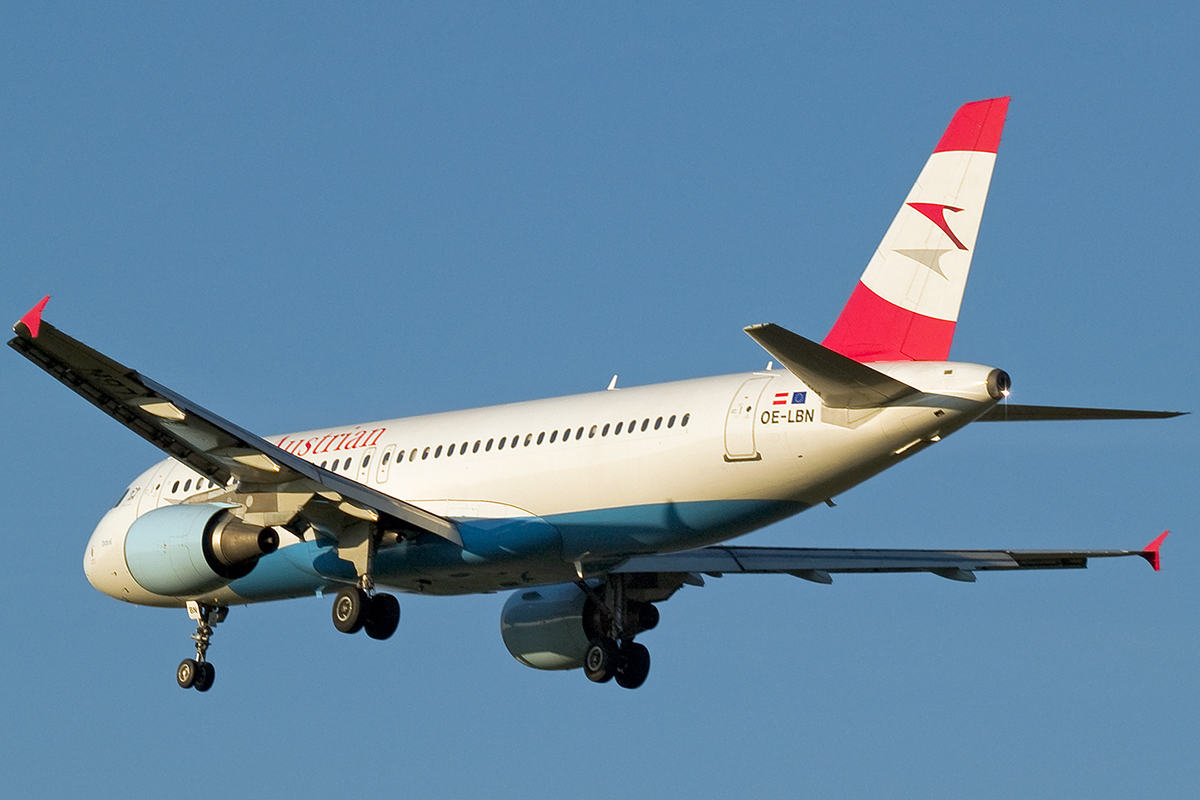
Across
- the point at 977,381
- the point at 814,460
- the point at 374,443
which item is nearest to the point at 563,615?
the point at 374,443

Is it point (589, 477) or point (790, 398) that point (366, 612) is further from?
point (790, 398)

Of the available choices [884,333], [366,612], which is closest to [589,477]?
[366,612]

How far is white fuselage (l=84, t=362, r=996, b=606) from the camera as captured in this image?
1084 inches

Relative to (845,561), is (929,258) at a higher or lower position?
higher

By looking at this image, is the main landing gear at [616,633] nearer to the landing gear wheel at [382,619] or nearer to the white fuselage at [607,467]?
the white fuselage at [607,467]

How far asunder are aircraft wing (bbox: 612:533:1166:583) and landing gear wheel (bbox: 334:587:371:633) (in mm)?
5554

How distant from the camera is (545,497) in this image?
3098cm

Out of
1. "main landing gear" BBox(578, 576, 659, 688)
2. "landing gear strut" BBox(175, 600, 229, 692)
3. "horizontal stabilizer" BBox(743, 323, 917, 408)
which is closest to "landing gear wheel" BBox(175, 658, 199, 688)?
"landing gear strut" BBox(175, 600, 229, 692)

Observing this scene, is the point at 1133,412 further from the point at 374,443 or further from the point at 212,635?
the point at 212,635

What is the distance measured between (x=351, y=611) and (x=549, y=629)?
6.64 metres

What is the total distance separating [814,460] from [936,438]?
1860mm

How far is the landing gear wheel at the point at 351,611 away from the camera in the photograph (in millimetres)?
31969

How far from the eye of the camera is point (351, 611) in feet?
105

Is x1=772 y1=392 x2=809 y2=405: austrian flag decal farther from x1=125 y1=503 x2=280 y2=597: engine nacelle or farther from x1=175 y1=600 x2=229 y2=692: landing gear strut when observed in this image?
x1=175 y1=600 x2=229 y2=692: landing gear strut
